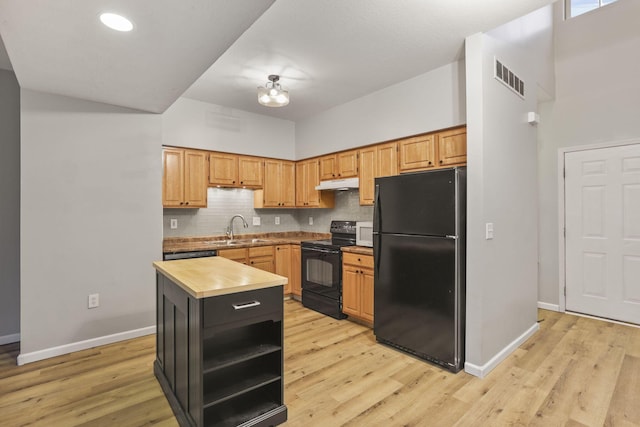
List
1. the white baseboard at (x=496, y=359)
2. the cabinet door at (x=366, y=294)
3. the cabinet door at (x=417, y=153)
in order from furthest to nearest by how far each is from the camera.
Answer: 1. the cabinet door at (x=366, y=294)
2. the cabinet door at (x=417, y=153)
3. the white baseboard at (x=496, y=359)

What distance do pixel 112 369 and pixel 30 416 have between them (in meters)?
0.61

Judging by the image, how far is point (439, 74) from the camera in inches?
125

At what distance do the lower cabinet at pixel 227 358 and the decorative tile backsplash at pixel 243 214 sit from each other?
91.8 inches

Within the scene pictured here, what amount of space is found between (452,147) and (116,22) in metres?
2.82

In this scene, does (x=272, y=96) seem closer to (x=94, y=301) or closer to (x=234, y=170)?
(x=234, y=170)

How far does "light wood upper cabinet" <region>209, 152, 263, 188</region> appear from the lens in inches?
169

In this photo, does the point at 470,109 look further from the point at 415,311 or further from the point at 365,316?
the point at 365,316

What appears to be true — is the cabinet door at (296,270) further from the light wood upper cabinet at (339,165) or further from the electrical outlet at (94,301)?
the electrical outlet at (94,301)

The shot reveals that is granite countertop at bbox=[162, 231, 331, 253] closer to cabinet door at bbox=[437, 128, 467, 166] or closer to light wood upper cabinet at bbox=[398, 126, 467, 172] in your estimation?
light wood upper cabinet at bbox=[398, 126, 467, 172]

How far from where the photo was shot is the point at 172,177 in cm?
393

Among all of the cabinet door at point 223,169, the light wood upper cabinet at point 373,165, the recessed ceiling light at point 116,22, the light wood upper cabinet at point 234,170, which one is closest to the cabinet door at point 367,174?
the light wood upper cabinet at point 373,165

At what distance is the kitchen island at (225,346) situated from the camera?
1.70m

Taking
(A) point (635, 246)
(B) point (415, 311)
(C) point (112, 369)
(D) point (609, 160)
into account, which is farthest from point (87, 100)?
(A) point (635, 246)

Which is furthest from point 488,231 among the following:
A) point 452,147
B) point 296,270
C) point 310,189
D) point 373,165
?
point 310,189
